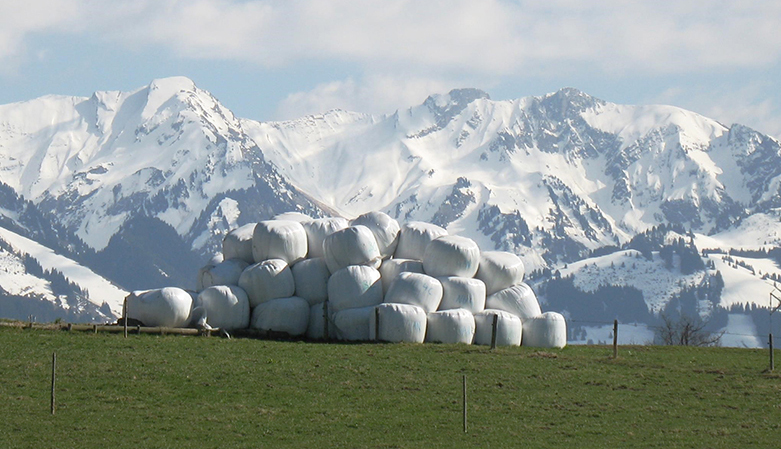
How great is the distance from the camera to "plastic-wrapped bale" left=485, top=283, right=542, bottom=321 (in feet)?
214

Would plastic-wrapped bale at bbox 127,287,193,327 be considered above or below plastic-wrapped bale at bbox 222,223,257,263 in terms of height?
below

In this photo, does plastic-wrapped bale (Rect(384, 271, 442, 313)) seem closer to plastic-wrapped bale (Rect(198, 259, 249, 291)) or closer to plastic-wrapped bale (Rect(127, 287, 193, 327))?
plastic-wrapped bale (Rect(198, 259, 249, 291))

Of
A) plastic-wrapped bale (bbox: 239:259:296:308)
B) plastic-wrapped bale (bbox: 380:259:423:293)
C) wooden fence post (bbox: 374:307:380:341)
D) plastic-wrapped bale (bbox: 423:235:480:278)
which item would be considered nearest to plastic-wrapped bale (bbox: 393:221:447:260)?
plastic-wrapped bale (bbox: 380:259:423:293)

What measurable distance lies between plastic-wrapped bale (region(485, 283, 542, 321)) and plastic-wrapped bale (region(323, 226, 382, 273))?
6.64 meters

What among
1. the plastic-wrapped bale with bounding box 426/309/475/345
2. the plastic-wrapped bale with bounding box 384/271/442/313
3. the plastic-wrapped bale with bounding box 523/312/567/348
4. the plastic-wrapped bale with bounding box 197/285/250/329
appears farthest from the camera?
the plastic-wrapped bale with bounding box 197/285/250/329

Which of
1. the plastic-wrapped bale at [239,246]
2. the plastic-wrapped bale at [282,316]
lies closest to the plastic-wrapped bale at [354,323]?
the plastic-wrapped bale at [282,316]

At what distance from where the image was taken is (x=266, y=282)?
2552 inches

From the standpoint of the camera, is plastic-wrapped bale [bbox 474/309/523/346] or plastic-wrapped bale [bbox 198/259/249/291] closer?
plastic-wrapped bale [bbox 474/309/523/346]

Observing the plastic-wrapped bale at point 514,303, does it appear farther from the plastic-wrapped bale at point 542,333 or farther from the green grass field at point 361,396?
the green grass field at point 361,396

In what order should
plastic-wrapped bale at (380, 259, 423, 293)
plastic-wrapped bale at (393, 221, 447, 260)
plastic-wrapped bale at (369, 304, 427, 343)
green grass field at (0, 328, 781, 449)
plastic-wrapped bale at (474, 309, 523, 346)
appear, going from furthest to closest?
plastic-wrapped bale at (393, 221, 447, 260) → plastic-wrapped bale at (380, 259, 423, 293) → plastic-wrapped bale at (474, 309, 523, 346) → plastic-wrapped bale at (369, 304, 427, 343) → green grass field at (0, 328, 781, 449)

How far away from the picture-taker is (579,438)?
127 ft

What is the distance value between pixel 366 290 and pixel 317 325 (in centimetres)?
320

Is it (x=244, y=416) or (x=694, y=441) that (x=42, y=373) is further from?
(x=694, y=441)

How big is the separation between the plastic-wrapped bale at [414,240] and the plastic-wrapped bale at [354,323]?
6.83 metres
